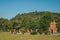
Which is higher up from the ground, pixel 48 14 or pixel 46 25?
pixel 48 14

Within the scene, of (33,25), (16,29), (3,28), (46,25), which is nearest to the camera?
(46,25)

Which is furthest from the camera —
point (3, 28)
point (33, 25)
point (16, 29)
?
point (3, 28)

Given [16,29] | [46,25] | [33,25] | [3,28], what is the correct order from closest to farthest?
[46,25] < [33,25] < [16,29] < [3,28]

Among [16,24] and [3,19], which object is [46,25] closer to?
[16,24]

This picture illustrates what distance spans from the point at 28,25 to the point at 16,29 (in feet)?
37.7

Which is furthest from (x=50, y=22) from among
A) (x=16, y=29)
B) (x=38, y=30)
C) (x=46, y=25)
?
(x=16, y=29)

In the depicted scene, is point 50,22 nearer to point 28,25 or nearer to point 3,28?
point 28,25

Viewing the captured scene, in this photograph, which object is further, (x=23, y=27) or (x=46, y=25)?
(x=23, y=27)

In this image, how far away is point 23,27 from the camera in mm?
87062

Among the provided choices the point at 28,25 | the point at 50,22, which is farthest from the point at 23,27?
the point at 50,22

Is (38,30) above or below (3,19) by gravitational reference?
below

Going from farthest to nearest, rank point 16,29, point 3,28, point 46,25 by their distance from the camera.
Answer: point 3,28, point 16,29, point 46,25

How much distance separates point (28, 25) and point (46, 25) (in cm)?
1182

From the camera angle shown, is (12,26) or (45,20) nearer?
(45,20)
